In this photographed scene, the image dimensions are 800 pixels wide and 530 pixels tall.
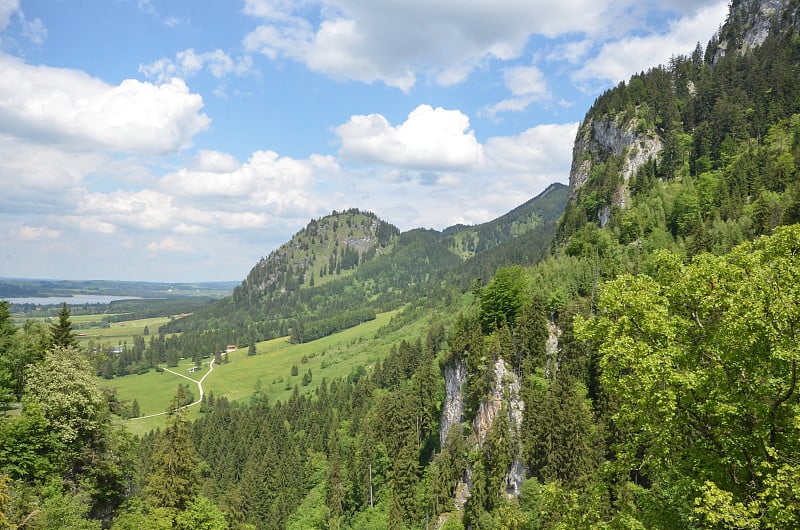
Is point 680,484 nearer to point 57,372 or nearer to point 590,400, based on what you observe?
point 57,372

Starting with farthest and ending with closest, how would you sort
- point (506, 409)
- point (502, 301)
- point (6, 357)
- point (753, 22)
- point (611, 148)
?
1. point (753, 22)
2. point (611, 148)
3. point (502, 301)
4. point (506, 409)
5. point (6, 357)

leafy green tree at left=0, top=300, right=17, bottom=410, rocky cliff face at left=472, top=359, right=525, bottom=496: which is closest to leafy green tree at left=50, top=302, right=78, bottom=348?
leafy green tree at left=0, top=300, right=17, bottom=410

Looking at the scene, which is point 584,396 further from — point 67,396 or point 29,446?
point 29,446

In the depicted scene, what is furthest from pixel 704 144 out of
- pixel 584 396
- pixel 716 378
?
pixel 716 378

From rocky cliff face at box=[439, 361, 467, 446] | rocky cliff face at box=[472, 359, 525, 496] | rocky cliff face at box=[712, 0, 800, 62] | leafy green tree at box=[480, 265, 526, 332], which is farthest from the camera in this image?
rocky cliff face at box=[712, 0, 800, 62]

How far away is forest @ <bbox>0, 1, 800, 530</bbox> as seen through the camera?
47.8 ft

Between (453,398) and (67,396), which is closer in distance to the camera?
(67,396)

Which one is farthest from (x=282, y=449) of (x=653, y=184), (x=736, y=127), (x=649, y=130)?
(x=736, y=127)

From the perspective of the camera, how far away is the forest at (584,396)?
14.6 m

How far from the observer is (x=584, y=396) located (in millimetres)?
56500

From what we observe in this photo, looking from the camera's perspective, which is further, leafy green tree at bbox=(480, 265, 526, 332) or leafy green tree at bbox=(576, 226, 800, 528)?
leafy green tree at bbox=(480, 265, 526, 332)

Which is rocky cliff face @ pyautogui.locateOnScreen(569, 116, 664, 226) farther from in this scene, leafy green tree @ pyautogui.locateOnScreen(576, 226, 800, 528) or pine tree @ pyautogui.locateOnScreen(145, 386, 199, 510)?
pine tree @ pyautogui.locateOnScreen(145, 386, 199, 510)

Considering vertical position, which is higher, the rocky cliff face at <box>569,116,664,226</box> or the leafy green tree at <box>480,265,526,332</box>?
the rocky cliff face at <box>569,116,664,226</box>

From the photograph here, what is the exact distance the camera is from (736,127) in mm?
104125
